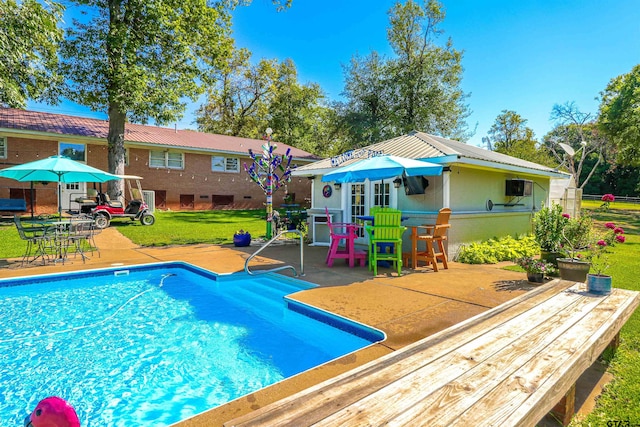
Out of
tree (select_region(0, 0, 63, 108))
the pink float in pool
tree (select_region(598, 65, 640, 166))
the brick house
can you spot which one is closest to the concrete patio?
the pink float in pool

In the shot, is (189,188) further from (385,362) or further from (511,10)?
(385,362)

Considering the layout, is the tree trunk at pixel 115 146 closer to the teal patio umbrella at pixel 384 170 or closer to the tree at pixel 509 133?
the teal patio umbrella at pixel 384 170

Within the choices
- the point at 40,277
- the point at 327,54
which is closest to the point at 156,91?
the point at 40,277

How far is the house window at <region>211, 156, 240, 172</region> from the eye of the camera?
23116mm

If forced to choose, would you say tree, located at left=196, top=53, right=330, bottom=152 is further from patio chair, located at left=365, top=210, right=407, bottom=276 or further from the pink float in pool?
the pink float in pool

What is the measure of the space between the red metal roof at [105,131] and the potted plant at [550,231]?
19297mm

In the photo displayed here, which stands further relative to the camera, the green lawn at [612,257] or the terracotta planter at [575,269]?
the terracotta planter at [575,269]

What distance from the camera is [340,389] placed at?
1953mm

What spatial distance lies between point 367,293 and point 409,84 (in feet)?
66.7

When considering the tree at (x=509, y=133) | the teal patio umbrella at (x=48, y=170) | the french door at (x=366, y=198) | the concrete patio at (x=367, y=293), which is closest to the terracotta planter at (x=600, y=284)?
the concrete patio at (x=367, y=293)

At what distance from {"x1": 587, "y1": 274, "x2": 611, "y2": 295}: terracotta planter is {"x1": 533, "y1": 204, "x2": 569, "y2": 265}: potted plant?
2959 mm

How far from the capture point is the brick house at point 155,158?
1684cm

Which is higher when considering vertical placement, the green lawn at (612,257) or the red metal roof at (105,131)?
→ the red metal roof at (105,131)

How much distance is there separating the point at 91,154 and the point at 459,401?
2189 cm
